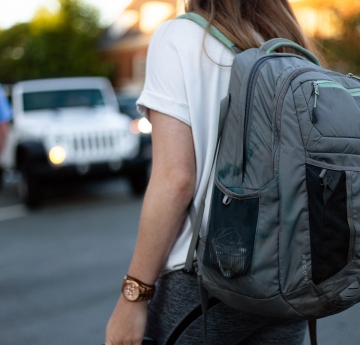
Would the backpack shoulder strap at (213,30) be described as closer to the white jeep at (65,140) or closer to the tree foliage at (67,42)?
the white jeep at (65,140)

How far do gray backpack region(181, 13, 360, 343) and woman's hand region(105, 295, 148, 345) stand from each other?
0.24 meters

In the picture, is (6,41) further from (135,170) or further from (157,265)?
(157,265)

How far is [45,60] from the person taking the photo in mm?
47469

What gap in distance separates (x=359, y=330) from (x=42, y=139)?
17.5ft

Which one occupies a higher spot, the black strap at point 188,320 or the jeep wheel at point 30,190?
the black strap at point 188,320

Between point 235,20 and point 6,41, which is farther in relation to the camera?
point 6,41

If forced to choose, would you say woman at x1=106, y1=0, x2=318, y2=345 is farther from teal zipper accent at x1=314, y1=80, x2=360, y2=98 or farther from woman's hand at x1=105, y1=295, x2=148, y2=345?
teal zipper accent at x1=314, y1=80, x2=360, y2=98

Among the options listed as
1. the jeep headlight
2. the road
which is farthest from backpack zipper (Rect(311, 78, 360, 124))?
the jeep headlight

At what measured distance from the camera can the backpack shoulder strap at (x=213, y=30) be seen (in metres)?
1.32

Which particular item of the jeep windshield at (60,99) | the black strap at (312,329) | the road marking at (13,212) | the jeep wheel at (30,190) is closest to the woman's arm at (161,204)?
the black strap at (312,329)

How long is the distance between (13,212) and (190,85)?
7041 millimetres

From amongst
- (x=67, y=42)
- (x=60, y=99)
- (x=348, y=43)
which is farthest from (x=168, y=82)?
(x=67, y=42)

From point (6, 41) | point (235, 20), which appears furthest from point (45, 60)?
point (235, 20)

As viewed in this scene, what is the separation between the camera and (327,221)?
1114mm
